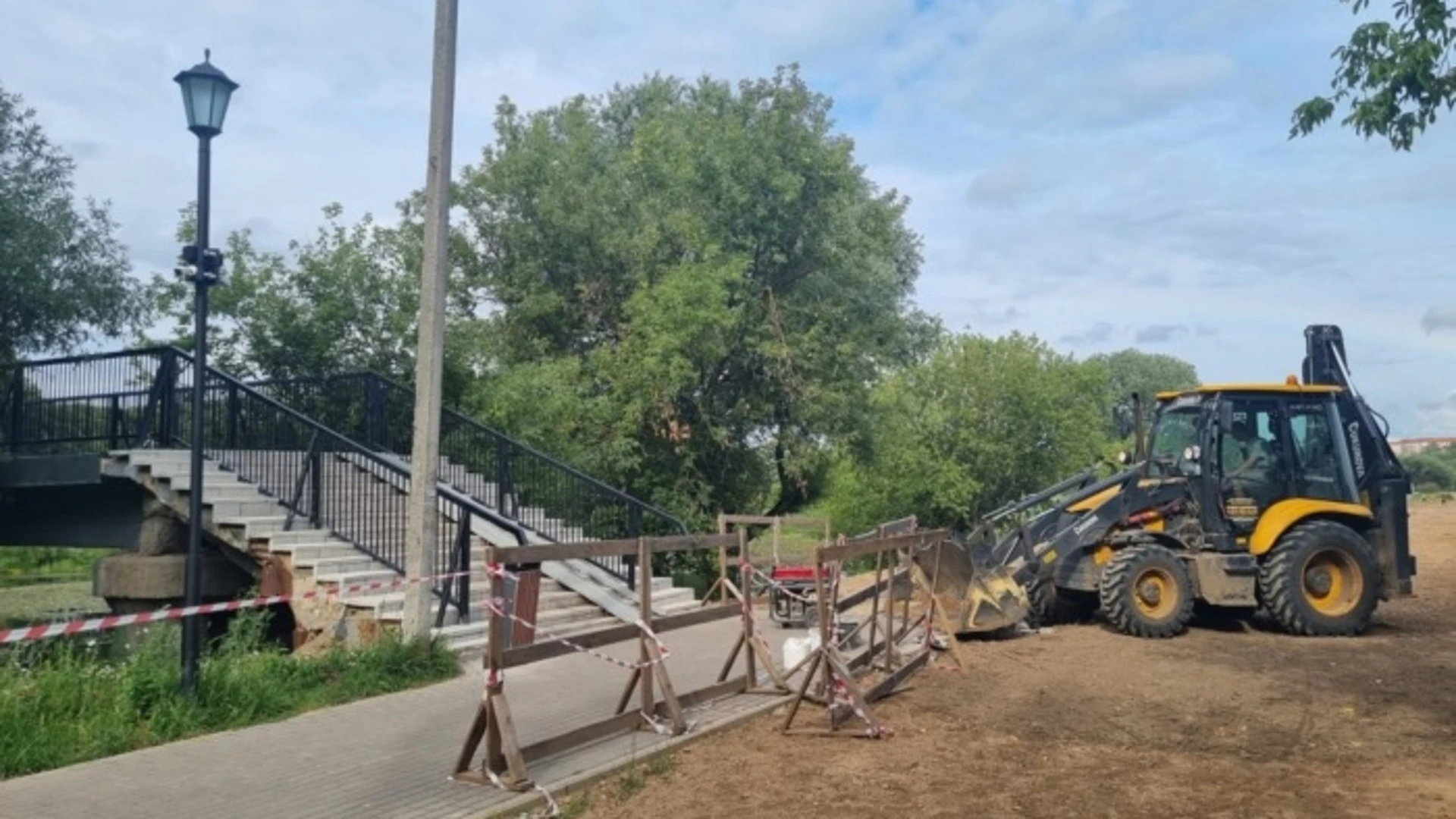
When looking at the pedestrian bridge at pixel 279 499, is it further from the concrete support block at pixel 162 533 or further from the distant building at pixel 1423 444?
the distant building at pixel 1423 444

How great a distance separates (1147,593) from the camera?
13922 millimetres

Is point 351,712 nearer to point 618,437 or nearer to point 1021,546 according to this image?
point 1021,546

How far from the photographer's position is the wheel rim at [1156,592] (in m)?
13.8

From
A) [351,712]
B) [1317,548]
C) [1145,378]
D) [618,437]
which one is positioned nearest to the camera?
[351,712]

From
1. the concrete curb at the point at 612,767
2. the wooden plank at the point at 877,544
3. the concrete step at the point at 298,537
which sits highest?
the wooden plank at the point at 877,544

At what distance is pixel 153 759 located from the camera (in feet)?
25.3

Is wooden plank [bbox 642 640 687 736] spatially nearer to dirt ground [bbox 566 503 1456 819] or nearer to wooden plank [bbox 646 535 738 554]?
dirt ground [bbox 566 503 1456 819]

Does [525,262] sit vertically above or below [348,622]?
above

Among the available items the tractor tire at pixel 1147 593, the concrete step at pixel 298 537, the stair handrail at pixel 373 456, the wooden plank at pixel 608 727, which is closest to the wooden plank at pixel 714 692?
the wooden plank at pixel 608 727

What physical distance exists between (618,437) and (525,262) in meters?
5.92

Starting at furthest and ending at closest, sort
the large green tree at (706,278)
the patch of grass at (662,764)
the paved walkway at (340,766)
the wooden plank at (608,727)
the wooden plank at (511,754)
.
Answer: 1. the large green tree at (706,278)
2. the patch of grass at (662,764)
3. the wooden plank at (608,727)
4. the wooden plank at (511,754)
5. the paved walkway at (340,766)

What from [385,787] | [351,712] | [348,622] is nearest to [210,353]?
[348,622]

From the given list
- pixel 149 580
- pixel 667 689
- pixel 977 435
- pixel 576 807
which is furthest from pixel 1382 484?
pixel 977 435

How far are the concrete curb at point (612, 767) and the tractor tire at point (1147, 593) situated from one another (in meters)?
5.47
